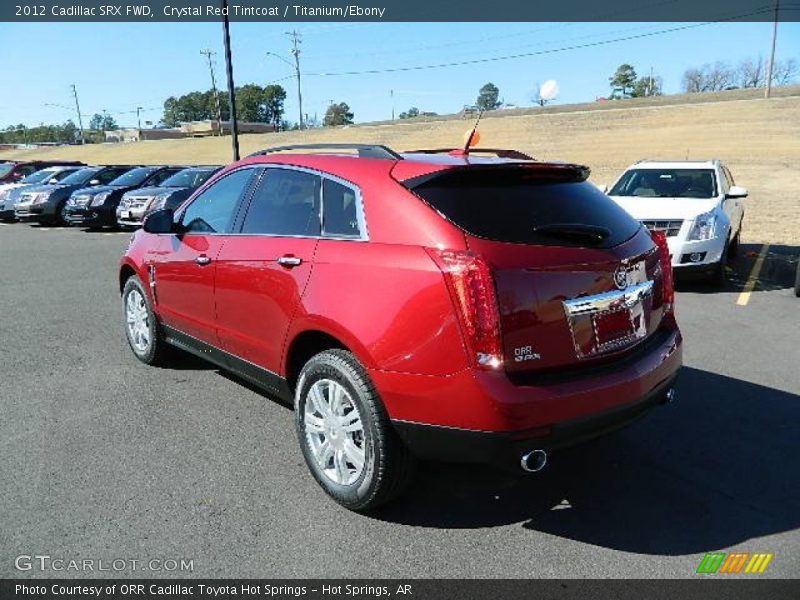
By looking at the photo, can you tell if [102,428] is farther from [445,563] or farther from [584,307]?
[584,307]

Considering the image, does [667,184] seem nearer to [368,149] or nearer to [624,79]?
[368,149]

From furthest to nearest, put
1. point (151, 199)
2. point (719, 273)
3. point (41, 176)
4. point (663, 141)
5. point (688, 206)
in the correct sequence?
point (663, 141) < point (41, 176) < point (151, 199) < point (688, 206) < point (719, 273)

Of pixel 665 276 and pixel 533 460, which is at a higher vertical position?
pixel 665 276

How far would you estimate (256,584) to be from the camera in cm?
260

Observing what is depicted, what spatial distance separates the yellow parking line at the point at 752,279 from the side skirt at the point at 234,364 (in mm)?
5941

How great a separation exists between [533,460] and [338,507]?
3.47 ft

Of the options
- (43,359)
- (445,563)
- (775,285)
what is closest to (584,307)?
(445,563)

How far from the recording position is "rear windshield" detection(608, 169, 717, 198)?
9.10 m

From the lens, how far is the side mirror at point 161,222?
179 inches

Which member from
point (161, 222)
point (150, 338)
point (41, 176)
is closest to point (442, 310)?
point (161, 222)

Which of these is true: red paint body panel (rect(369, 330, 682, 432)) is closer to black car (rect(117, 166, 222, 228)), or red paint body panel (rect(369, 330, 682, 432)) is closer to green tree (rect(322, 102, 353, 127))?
black car (rect(117, 166, 222, 228))

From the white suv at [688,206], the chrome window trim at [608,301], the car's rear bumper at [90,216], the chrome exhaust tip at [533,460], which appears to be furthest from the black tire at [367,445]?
the car's rear bumper at [90,216]

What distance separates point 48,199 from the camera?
660 inches

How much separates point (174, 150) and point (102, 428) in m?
68.3
